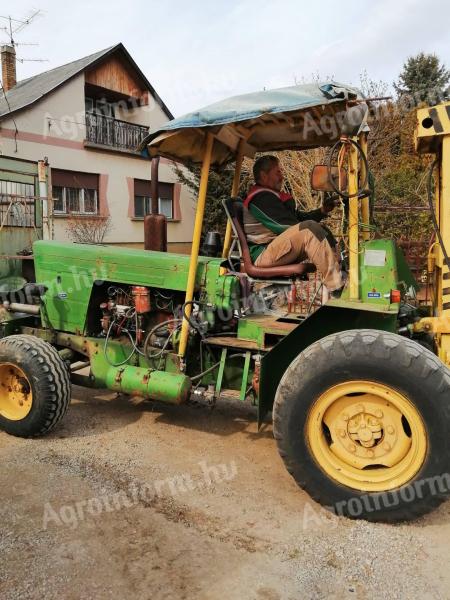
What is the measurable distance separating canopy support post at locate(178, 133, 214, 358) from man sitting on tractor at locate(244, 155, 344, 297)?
1.46ft

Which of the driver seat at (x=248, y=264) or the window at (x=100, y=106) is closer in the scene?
the driver seat at (x=248, y=264)

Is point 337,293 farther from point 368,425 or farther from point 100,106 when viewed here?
point 100,106

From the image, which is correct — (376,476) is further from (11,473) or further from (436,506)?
(11,473)

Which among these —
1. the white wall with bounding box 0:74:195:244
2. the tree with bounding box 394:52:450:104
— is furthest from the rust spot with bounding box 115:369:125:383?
the tree with bounding box 394:52:450:104

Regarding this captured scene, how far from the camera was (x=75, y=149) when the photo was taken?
18.1 metres

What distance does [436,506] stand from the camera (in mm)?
3088

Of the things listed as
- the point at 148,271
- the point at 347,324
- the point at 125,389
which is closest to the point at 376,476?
the point at 347,324

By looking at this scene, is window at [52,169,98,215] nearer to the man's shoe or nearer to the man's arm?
the man's arm

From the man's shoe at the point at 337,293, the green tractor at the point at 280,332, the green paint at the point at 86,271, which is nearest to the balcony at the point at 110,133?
the green paint at the point at 86,271

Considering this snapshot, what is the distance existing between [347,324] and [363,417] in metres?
0.77

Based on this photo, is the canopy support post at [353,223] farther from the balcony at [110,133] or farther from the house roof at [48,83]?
the balcony at [110,133]

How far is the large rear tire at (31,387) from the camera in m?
4.42

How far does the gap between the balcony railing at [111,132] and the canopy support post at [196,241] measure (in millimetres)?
15909

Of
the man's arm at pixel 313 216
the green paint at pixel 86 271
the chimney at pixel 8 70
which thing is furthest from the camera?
the chimney at pixel 8 70
